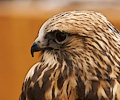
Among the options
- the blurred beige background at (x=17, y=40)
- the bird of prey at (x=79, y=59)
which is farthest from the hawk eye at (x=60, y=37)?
the blurred beige background at (x=17, y=40)

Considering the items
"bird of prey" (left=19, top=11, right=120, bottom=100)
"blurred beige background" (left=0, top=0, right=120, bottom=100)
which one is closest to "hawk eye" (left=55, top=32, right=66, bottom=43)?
Result: "bird of prey" (left=19, top=11, right=120, bottom=100)

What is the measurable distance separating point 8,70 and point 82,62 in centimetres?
163

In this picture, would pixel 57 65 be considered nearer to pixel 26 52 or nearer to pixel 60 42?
pixel 60 42

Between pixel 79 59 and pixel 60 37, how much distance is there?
0.33ft

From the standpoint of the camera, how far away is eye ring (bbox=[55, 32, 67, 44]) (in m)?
1.37

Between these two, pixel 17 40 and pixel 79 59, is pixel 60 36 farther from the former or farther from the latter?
pixel 17 40

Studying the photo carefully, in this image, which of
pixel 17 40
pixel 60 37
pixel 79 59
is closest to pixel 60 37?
pixel 60 37

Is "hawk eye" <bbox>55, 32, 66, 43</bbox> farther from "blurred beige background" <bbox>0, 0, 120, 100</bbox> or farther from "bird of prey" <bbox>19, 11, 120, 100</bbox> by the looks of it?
"blurred beige background" <bbox>0, 0, 120, 100</bbox>

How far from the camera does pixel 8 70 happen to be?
9.70 ft

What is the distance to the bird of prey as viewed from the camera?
1372 millimetres

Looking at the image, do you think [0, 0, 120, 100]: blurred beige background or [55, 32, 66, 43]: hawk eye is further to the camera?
[0, 0, 120, 100]: blurred beige background

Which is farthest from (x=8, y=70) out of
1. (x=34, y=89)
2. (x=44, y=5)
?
(x=34, y=89)

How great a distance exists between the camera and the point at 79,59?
1.40 meters

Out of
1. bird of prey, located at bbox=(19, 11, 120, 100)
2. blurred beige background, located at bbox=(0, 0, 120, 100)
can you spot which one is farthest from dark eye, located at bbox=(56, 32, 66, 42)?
blurred beige background, located at bbox=(0, 0, 120, 100)
